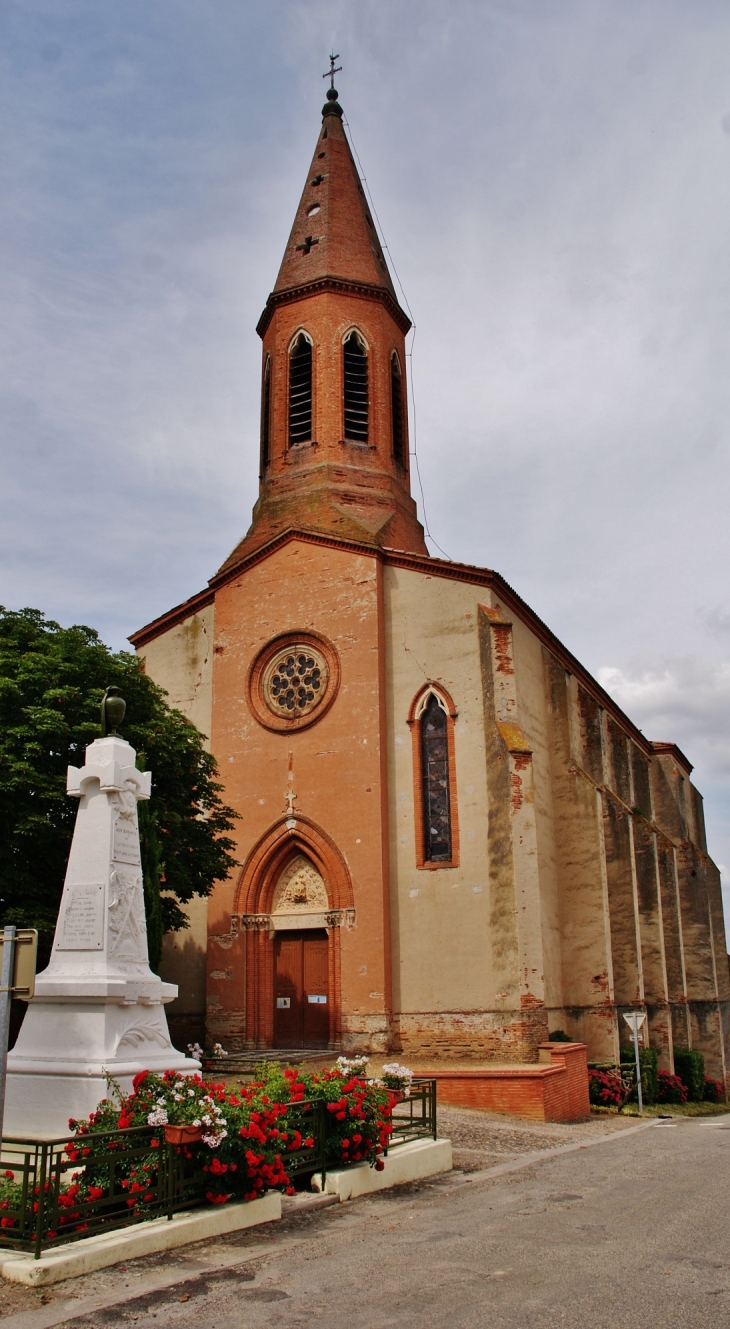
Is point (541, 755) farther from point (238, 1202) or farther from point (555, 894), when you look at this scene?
point (238, 1202)

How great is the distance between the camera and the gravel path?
12.5m

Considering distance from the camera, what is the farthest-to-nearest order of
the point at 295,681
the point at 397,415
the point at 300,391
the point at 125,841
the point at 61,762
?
1. the point at 397,415
2. the point at 300,391
3. the point at 295,681
4. the point at 61,762
5. the point at 125,841

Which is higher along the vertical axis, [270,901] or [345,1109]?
[270,901]

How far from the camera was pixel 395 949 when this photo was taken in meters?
19.8

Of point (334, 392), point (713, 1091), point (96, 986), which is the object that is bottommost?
point (713, 1091)

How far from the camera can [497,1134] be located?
14188mm

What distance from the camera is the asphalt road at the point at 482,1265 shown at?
602cm

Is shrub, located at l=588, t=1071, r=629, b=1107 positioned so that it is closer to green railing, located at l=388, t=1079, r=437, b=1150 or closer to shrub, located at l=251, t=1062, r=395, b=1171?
green railing, located at l=388, t=1079, r=437, b=1150

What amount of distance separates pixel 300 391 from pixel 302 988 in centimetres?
1443

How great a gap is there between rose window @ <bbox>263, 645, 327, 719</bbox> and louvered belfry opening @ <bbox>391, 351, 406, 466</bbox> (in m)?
6.49

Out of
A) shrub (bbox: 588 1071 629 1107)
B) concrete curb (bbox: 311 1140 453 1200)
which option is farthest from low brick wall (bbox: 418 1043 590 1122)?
concrete curb (bbox: 311 1140 453 1200)

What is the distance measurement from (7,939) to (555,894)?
16.7 meters

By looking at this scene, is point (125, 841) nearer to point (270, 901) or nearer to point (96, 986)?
point (96, 986)

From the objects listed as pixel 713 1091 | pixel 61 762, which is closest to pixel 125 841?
pixel 61 762
